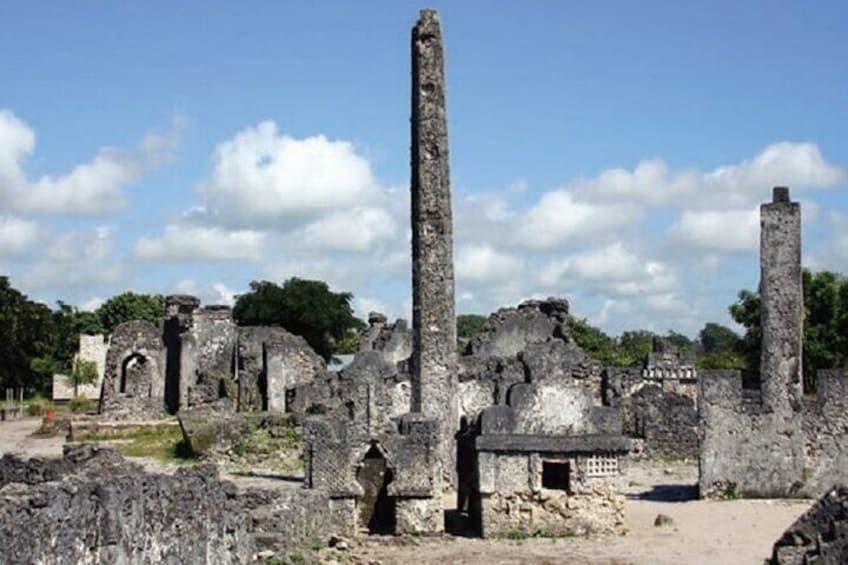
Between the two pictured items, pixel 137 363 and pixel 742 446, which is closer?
pixel 742 446

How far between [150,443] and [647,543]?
14.8 metres

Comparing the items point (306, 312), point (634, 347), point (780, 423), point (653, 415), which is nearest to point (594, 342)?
point (634, 347)

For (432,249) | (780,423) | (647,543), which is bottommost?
(647,543)

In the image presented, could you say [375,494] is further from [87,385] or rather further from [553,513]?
[87,385]

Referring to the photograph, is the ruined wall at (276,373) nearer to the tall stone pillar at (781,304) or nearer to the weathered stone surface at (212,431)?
the weathered stone surface at (212,431)

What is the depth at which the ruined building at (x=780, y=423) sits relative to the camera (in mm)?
23703

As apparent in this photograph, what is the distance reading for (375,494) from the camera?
802 inches

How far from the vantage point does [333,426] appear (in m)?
20.2

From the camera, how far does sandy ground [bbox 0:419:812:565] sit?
17.6 meters

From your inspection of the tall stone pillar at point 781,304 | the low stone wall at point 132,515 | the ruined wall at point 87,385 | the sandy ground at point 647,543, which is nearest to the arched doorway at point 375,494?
the sandy ground at point 647,543

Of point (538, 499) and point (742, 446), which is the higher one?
point (742, 446)

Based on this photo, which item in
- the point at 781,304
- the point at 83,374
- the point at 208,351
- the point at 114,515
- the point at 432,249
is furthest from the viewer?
the point at 83,374

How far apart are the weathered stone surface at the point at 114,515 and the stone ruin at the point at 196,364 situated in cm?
2269

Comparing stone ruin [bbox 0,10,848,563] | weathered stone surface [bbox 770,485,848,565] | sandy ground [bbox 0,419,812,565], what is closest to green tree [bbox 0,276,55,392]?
stone ruin [bbox 0,10,848,563]
